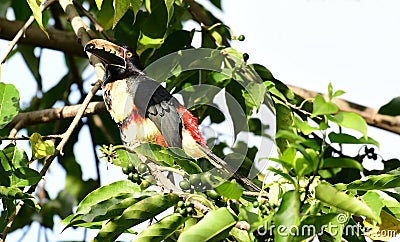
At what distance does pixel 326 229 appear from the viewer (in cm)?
175

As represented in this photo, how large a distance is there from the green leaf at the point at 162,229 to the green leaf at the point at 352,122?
20.4 inches

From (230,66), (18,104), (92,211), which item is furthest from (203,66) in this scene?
(92,211)

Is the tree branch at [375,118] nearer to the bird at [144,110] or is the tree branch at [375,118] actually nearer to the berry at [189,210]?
the bird at [144,110]

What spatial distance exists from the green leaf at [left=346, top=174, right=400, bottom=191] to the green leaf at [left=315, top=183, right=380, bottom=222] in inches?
9.2

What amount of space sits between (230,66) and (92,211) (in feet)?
3.11

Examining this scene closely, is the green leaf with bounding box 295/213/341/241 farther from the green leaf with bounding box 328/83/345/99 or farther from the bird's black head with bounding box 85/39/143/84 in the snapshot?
the bird's black head with bounding box 85/39/143/84

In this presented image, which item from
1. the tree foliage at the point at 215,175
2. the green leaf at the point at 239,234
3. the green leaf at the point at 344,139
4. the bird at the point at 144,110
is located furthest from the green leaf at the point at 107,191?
the green leaf at the point at 344,139

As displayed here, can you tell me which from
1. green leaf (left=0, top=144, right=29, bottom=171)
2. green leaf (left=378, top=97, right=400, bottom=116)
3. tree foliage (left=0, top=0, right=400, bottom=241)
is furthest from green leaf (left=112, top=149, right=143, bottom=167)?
green leaf (left=378, top=97, right=400, bottom=116)

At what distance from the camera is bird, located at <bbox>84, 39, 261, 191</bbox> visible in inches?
102

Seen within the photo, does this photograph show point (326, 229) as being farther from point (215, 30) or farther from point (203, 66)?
point (215, 30)

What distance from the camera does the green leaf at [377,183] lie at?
1.82 m

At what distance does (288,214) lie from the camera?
1.50 meters

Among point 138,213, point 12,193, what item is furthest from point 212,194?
point 12,193

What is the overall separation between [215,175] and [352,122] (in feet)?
2.09
